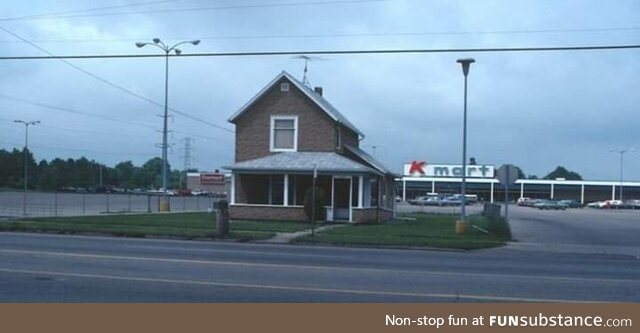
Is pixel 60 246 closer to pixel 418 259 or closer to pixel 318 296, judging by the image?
pixel 418 259

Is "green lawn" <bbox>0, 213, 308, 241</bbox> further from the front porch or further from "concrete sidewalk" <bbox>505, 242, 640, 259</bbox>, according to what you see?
"concrete sidewalk" <bbox>505, 242, 640, 259</bbox>

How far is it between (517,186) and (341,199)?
371 ft

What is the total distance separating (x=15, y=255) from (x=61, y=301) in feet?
23.5

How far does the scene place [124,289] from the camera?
40.1 feet

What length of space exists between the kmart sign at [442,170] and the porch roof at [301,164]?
277 ft

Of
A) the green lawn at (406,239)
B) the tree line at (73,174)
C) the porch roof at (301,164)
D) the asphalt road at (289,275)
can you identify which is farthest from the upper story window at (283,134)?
the tree line at (73,174)

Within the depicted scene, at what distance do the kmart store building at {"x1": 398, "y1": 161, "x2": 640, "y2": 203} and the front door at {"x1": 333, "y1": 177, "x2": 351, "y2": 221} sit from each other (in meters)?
98.1

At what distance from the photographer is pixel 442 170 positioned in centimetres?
13775

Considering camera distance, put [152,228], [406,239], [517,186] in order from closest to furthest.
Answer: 1. [406,239]
2. [152,228]
3. [517,186]

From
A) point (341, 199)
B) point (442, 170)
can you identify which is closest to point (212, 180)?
point (341, 199)

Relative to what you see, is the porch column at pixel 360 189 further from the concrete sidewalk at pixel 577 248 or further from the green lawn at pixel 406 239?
the concrete sidewalk at pixel 577 248

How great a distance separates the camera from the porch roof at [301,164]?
3609 centimetres

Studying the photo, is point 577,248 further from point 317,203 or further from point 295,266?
point 317,203

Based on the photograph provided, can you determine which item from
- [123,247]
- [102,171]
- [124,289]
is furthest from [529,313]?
[102,171]
